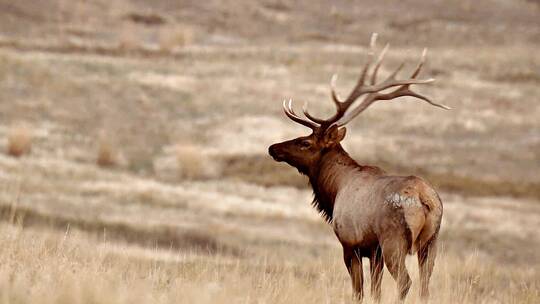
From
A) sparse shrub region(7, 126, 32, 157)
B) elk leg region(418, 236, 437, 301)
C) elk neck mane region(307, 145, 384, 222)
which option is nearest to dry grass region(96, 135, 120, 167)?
sparse shrub region(7, 126, 32, 157)

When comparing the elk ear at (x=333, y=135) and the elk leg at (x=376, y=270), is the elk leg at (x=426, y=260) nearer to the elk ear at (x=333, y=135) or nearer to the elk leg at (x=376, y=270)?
the elk leg at (x=376, y=270)

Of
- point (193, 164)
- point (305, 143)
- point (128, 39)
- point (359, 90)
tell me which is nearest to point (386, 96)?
point (359, 90)

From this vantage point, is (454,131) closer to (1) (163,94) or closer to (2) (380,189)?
(1) (163,94)

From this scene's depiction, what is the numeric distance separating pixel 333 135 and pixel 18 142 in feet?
50.6

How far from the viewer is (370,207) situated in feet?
25.0

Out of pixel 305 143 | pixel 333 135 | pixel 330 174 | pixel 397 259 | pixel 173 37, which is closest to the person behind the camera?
pixel 397 259

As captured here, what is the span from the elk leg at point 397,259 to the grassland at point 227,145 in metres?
0.22

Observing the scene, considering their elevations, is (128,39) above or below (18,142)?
above

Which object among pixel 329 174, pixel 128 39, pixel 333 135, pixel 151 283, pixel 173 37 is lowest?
pixel 151 283

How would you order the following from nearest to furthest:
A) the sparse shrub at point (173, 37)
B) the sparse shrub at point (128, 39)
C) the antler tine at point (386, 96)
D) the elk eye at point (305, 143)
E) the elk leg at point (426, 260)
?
1. the elk leg at point (426, 260)
2. the antler tine at point (386, 96)
3. the elk eye at point (305, 143)
4. the sparse shrub at point (128, 39)
5. the sparse shrub at point (173, 37)

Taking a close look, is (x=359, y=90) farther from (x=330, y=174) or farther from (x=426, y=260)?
(x=426, y=260)

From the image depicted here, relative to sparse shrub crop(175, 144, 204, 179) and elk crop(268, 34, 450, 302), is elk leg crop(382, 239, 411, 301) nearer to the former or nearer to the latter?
elk crop(268, 34, 450, 302)

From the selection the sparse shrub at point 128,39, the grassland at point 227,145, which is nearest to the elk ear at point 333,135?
the grassland at point 227,145

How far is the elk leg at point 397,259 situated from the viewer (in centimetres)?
729
